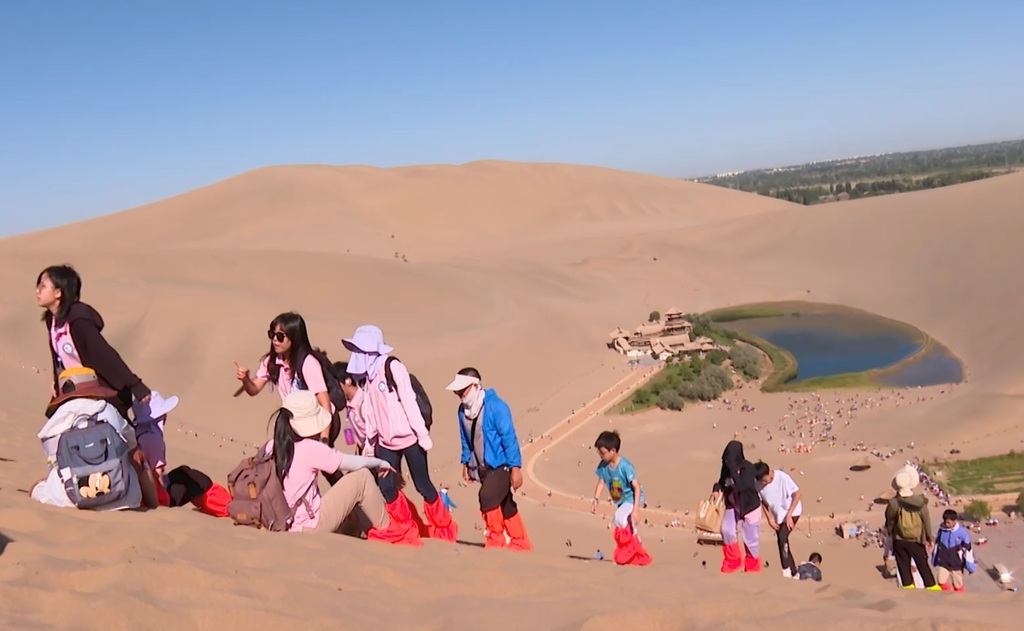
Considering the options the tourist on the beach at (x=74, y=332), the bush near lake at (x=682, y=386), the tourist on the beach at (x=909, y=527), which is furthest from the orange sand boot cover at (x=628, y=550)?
the bush near lake at (x=682, y=386)

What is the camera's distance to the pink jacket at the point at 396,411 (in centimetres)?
595

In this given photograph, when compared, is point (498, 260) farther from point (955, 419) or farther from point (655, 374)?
point (955, 419)

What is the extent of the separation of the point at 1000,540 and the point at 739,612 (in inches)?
425

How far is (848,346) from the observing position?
33.1m

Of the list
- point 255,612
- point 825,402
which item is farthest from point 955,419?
point 255,612

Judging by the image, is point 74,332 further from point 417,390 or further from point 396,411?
point 417,390

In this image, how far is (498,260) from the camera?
49.2 meters

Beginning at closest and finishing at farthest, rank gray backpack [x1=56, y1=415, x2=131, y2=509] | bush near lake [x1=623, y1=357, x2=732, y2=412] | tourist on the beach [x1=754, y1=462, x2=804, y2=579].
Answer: gray backpack [x1=56, y1=415, x2=131, y2=509]
tourist on the beach [x1=754, y1=462, x2=804, y2=579]
bush near lake [x1=623, y1=357, x2=732, y2=412]

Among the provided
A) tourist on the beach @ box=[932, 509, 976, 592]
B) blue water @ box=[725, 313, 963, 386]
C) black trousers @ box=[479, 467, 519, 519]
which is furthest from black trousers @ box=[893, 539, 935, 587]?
blue water @ box=[725, 313, 963, 386]

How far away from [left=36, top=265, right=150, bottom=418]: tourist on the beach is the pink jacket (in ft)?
5.37

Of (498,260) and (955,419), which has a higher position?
(498,260)

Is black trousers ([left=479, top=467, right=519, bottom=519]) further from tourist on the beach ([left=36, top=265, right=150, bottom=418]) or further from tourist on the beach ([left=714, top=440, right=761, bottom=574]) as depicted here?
tourist on the beach ([left=36, top=265, right=150, bottom=418])

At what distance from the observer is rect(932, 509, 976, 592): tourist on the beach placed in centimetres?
723

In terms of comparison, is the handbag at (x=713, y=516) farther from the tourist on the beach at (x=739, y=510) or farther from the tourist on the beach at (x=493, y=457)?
the tourist on the beach at (x=493, y=457)
